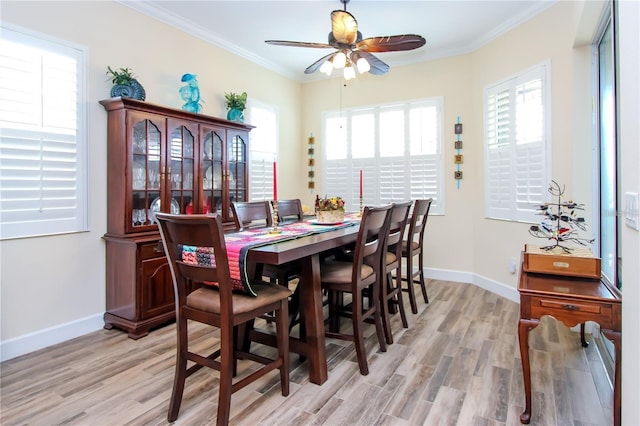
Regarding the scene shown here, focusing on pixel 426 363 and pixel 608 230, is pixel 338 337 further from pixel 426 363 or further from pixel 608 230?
pixel 608 230

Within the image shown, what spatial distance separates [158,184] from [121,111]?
2.13 ft

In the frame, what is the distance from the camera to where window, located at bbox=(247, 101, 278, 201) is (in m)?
4.74

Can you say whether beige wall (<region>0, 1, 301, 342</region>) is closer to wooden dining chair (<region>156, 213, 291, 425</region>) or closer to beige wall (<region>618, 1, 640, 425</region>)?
wooden dining chair (<region>156, 213, 291, 425</region>)

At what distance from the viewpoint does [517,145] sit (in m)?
3.73

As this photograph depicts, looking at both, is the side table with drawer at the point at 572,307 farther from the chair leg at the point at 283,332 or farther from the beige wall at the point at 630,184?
the chair leg at the point at 283,332

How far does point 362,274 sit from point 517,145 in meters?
2.40

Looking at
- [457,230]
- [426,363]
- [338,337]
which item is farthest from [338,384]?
[457,230]

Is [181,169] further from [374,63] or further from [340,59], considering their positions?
[374,63]

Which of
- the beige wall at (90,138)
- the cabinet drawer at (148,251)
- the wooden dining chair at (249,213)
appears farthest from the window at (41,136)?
the wooden dining chair at (249,213)

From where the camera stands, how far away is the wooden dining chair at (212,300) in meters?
1.64

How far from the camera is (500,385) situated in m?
2.16

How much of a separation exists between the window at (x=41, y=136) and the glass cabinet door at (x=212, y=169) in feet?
3.35

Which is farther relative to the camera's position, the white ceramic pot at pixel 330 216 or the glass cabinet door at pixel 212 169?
the glass cabinet door at pixel 212 169

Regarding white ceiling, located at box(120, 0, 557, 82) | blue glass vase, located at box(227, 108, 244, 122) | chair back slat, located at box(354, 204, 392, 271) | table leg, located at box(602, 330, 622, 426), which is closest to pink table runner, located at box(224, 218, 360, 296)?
chair back slat, located at box(354, 204, 392, 271)
